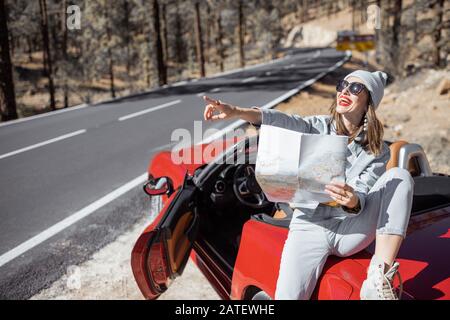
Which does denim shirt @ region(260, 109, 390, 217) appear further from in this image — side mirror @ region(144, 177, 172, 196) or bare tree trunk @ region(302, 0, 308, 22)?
bare tree trunk @ region(302, 0, 308, 22)

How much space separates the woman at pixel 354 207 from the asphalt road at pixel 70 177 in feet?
7.77

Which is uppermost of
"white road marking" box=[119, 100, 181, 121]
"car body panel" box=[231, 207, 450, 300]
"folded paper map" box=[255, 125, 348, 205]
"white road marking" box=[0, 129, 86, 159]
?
"folded paper map" box=[255, 125, 348, 205]

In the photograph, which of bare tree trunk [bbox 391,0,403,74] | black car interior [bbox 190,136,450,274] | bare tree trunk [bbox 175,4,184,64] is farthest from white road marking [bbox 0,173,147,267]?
bare tree trunk [bbox 175,4,184,64]

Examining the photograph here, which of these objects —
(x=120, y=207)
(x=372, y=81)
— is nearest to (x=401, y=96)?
(x=120, y=207)

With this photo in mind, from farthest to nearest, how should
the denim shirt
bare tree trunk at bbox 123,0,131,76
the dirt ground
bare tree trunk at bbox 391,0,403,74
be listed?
bare tree trunk at bbox 123,0,131,76
bare tree trunk at bbox 391,0,403,74
the dirt ground
the denim shirt

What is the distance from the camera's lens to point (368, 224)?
77.2 inches

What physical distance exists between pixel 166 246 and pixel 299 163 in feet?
3.60

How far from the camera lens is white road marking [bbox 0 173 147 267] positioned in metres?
3.88

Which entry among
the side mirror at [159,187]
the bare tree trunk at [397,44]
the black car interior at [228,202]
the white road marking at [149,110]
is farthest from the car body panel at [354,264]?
the bare tree trunk at [397,44]

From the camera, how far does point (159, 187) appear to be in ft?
10.3

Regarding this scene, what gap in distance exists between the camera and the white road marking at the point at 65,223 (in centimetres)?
388

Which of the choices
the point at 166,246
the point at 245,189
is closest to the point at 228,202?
the point at 245,189

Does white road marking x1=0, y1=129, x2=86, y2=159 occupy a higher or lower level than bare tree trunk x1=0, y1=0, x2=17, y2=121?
lower

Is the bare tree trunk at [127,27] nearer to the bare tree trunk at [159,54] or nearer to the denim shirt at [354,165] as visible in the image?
the bare tree trunk at [159,54]
